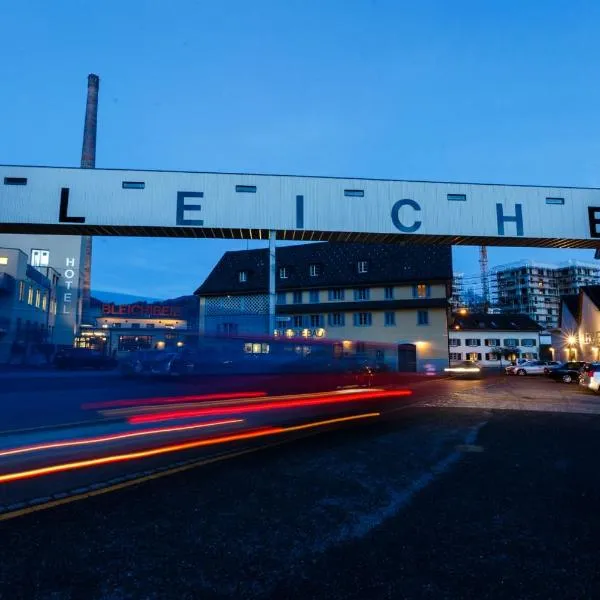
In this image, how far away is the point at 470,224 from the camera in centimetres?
1966

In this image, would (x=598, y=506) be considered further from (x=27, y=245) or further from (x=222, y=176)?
(x=27, y=245)

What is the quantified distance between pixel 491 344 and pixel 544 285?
323 feet

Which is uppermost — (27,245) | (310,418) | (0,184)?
(27,245)

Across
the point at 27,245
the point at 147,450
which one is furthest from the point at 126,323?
the point at 147,450

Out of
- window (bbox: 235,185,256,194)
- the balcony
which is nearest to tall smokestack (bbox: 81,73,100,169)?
the balcony

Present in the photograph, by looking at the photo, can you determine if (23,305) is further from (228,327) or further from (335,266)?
(228,327)

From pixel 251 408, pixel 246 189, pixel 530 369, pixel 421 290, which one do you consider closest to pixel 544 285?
pixel 530 369

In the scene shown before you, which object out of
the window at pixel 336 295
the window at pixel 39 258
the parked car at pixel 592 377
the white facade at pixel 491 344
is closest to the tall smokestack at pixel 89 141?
the window at pixel 39 258

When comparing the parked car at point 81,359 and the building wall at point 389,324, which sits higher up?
the building wall at point 389,324

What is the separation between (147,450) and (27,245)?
6273 centimetres

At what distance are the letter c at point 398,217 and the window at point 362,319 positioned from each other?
2279 cm

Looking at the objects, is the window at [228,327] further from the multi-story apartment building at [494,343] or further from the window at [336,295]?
the multi-story apartment building at [494,343]

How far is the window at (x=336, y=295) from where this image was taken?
43.2 m

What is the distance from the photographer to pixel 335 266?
147ft
